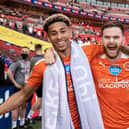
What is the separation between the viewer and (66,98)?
1815 millimetres

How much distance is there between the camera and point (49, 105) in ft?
6.04

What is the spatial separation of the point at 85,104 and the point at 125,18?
37600 mm

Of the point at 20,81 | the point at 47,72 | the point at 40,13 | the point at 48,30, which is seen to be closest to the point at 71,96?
the point at 47,72

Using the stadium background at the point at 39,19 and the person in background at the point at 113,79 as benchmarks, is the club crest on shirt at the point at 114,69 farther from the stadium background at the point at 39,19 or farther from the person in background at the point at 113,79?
the stadium background at the point at 39,19

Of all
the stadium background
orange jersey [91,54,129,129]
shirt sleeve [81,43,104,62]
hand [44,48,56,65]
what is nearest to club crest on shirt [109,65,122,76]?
orange jersey [91,54,129,129]

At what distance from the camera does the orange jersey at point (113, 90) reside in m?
1.94

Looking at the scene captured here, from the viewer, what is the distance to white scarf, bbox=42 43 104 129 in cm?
180

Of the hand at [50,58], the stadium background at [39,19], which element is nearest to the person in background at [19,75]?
the stadium background at [39,19]

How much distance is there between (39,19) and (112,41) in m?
25.8

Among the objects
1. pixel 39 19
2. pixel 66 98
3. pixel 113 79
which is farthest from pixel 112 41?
pixel 39 19

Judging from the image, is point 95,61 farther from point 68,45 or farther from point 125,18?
point 125,18

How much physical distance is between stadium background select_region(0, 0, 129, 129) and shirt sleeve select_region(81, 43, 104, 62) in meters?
2.75

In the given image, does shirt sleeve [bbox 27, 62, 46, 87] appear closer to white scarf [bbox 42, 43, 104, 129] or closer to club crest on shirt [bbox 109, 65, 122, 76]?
white scarf [bbox 42, 43, 104, 129]

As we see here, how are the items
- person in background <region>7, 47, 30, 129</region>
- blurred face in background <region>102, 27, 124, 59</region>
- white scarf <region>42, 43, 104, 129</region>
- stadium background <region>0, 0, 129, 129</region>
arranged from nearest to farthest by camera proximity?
white scarf <region>42, 43, 104, 129</region> < blurred face in background <region>102, 27, 124, 59</region> < person in background <region>7, 47, 30, 129</region> < stadium background <region>0, 0, 129, 129</region>
